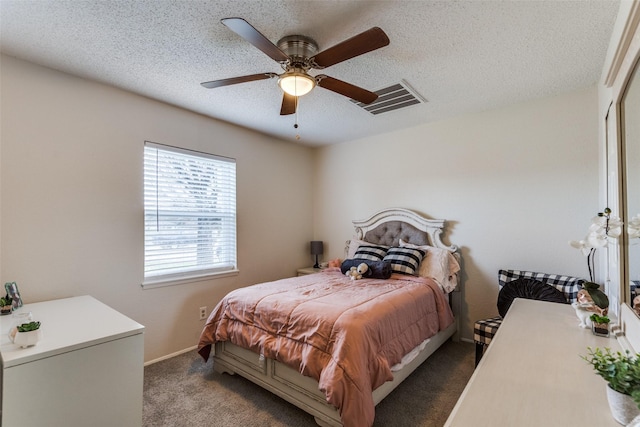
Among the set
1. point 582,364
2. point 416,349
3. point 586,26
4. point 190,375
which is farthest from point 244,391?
point 586,26

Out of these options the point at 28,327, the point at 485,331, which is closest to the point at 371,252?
the point at 485,331

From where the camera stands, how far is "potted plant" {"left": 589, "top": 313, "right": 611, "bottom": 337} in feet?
4.46

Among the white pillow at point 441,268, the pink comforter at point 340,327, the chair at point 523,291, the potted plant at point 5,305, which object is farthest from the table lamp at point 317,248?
the potted plant at point 5,305

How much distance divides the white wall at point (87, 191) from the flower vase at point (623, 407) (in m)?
3.06

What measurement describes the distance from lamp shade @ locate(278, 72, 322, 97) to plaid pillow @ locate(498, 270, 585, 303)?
8.11 feet

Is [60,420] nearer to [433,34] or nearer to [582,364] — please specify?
[582,364]

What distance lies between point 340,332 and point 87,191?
2.29 metres

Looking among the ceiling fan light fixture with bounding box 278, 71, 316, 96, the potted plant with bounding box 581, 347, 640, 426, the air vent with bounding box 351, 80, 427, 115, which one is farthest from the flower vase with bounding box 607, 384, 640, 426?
the air vent with bounding box 351, 80, 427, 115

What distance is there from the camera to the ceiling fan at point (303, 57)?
144 centimetres

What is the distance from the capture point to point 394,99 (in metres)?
2.73

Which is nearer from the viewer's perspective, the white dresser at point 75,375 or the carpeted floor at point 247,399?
the white dresser at point 75,375

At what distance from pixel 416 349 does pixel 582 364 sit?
128cm

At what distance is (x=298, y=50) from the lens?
185 centimetres

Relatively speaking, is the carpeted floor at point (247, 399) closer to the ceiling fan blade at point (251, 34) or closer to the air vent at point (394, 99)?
the ceiling fan blade at point (251, 34)
